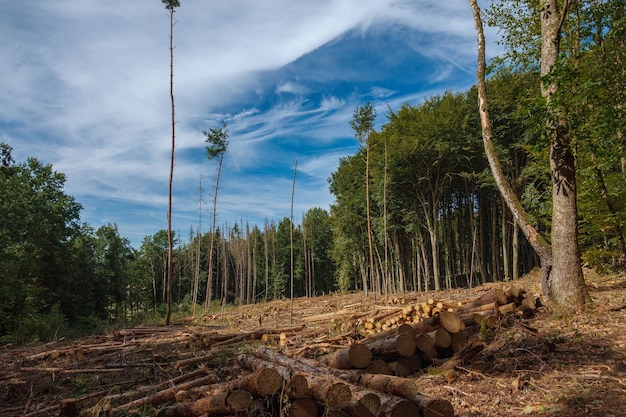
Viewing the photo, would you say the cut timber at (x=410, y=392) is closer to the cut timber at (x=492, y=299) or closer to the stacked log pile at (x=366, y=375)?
the stacked log pile at (x=366, y=375)

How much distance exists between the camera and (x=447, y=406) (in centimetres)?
374

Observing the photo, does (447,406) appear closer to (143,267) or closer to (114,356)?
(114,356)

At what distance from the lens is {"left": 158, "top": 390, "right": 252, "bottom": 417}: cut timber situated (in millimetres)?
4031

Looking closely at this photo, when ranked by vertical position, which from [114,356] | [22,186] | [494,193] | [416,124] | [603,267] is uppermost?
[416,124]

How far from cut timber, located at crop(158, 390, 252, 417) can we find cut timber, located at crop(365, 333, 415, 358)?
286 centimetres

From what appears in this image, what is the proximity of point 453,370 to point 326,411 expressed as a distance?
264cm

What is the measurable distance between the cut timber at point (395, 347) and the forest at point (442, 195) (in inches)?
172

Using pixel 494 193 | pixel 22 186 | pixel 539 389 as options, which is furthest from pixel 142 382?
pixel 22 186

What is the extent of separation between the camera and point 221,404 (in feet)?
13.5

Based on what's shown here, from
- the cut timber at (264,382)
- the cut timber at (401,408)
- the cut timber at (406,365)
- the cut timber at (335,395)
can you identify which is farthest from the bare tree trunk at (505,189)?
the cut timber at (264,382)

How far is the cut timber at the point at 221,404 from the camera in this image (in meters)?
4.03

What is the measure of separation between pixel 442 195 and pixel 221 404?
2731 cm

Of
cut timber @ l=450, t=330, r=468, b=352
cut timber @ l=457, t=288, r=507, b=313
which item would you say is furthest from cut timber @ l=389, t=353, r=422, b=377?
cut timber @ l=457, t=288, r=507, b=313

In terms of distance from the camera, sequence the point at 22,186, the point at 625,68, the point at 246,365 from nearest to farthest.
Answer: the point at 246,365
the point at 625,68
the point at 22,186
